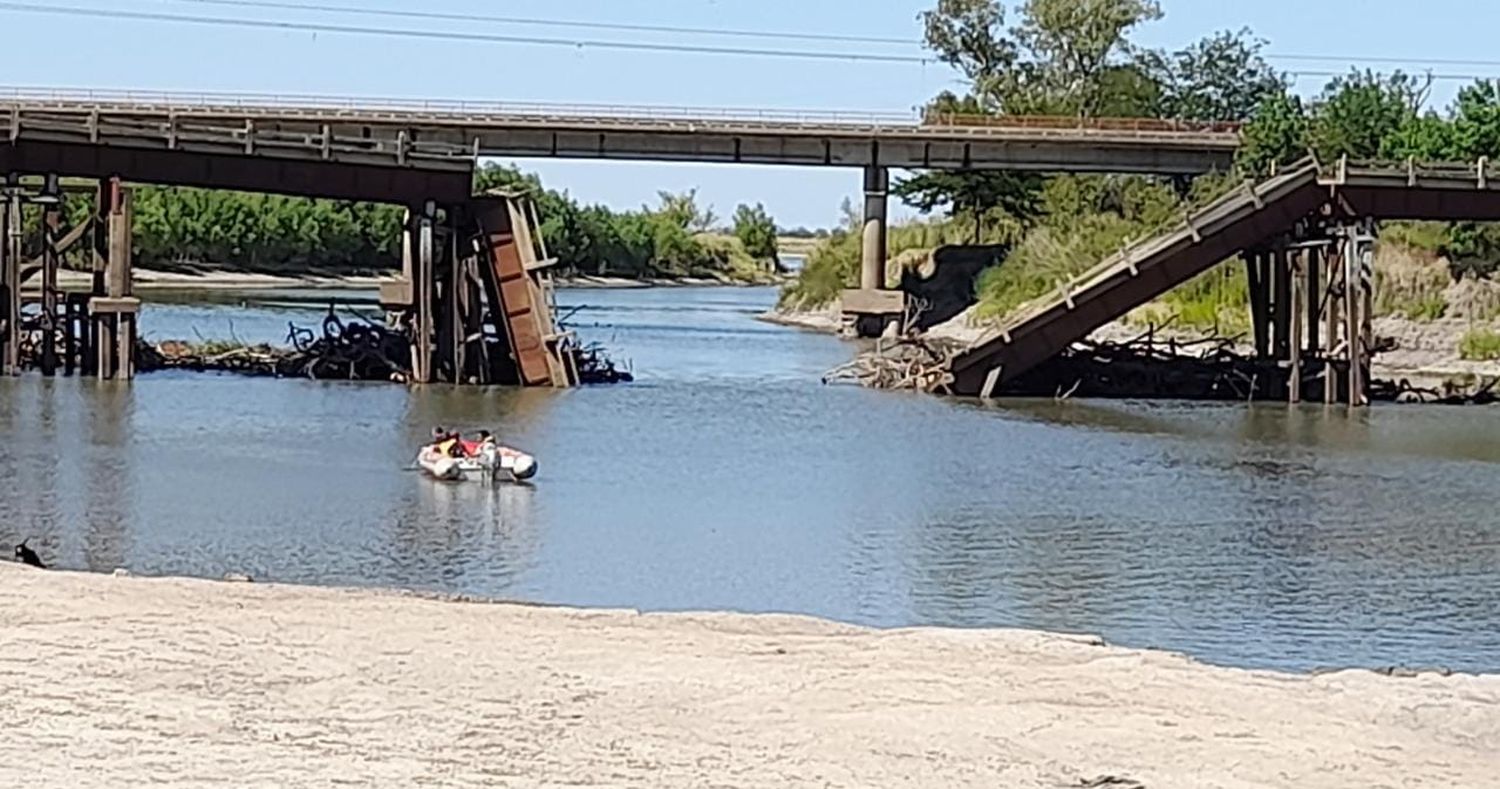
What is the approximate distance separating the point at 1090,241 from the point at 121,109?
3310cm

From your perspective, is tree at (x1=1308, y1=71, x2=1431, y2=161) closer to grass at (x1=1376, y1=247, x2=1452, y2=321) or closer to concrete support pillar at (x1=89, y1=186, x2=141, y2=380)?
grass at (x1=1376, y1=247, x2=1452, y2=321)

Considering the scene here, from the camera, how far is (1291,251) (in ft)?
180

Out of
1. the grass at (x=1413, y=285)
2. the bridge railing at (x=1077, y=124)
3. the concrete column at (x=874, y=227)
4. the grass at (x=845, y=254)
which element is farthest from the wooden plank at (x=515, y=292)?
the grass at (x=845, y=254)

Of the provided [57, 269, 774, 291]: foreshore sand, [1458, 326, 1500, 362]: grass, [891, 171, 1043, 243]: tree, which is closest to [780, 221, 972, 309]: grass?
[891, 171, 1043, 243]: tree

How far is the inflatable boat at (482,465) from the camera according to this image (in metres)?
34.0

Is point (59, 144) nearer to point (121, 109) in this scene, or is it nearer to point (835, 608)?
point (835, 608)

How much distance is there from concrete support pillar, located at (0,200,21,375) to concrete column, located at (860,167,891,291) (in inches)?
1712

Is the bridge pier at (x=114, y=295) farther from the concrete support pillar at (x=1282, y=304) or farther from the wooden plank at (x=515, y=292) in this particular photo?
the concrete support pillar at (x=1282, y=304)

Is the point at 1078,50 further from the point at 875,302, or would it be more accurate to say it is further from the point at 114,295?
the point at 114,295

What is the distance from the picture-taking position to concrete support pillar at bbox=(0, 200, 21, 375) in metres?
52.5

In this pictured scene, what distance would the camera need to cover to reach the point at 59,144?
50906mm

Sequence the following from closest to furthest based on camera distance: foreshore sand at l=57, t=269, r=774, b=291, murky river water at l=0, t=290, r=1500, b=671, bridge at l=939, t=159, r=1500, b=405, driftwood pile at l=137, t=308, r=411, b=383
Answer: murky river water at l=0, t=290, r=1500, b=671 < bridge at l=939, t=159, r=1500, b=405 < driftwood pile at l=137, t=308, r=411, b=383 < foreshore sand at l=57, t=269, r=774, b=291

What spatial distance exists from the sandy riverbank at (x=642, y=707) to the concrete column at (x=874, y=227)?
73.1 meters

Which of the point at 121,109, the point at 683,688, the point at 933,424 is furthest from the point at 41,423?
the point at 121,109
